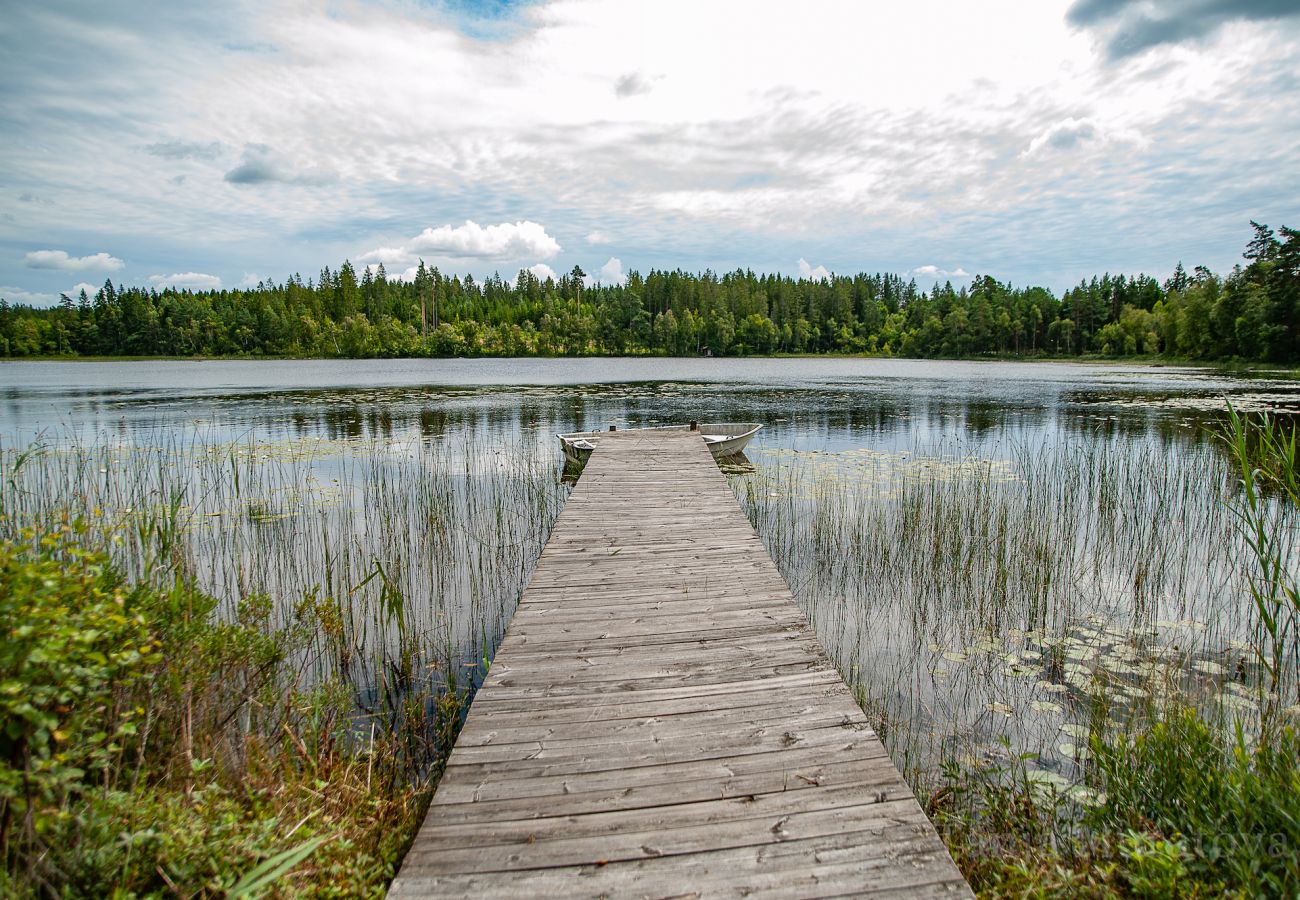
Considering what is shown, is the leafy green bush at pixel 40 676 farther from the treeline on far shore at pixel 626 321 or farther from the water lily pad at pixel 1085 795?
the treeline on far shore at pixel 626 321

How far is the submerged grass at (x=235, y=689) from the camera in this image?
2.13 meters

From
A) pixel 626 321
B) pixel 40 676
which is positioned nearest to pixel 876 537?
pixel 40 676

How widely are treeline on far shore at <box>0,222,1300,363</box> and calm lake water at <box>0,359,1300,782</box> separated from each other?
61.0 metres

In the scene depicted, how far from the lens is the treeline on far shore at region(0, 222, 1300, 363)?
8294 centimetres

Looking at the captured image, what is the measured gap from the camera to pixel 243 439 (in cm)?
1628

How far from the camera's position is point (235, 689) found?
14.5ft

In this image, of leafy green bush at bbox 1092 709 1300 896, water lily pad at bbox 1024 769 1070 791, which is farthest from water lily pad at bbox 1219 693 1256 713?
water lily pad at bbox 1024 769 1070 791

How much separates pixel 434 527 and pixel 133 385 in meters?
38.5

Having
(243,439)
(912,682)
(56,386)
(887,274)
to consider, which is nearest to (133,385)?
(56,386)

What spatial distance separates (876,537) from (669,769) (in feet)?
20.3

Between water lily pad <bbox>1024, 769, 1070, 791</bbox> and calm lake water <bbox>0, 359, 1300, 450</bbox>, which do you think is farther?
calm lake water <bbox>0, 359, 1300, 450</bbox>

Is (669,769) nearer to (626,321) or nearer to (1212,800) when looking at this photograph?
(1212,800)

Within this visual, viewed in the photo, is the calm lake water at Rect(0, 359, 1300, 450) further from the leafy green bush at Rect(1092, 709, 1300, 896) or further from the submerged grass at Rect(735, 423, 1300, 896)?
the leafy green bush at Rect(1092, 709, 1300, 896)

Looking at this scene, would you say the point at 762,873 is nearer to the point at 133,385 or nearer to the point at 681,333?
the point at 133,385
